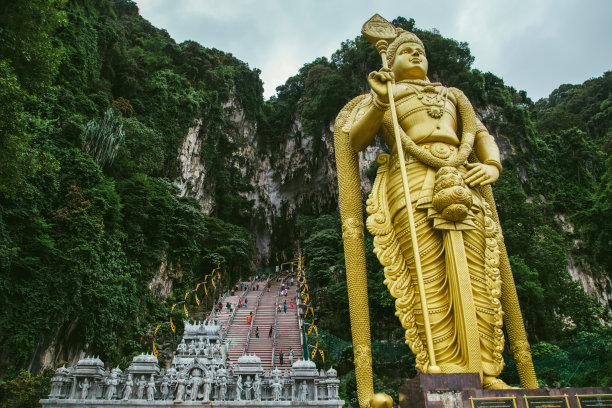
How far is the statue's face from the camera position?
5.08m

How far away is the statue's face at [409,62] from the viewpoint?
508 cm

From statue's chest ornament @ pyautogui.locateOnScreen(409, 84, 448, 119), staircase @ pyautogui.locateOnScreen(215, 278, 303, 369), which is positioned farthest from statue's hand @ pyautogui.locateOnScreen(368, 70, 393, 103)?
staircase @ pyautogui.locateOnScreen(215, 278, 303, 369)

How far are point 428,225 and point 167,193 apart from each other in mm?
14825

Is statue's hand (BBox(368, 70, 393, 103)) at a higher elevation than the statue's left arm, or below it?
higher

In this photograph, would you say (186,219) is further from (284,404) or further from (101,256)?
(284,404)

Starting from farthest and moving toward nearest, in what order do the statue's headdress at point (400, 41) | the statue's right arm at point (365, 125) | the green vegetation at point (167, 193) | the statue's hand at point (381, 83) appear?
the green vegetation at point (167, 193), the statue's headdress at point (400, 41), the statue's right arm at point (365, 125), the statue's hand at point (381, 83)

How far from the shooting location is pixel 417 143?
4.58m

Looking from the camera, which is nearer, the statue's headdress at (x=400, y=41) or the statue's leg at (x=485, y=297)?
the statue's leg at (x=485, y=297)

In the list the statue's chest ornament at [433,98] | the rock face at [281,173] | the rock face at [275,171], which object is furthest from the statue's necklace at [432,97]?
the rock face at [281,173]

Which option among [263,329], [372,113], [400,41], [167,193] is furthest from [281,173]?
[372,113]

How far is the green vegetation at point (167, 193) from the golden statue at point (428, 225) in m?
4.08

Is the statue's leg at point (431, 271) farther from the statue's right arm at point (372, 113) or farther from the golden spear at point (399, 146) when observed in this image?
the statue's right arm at point (372, 113)

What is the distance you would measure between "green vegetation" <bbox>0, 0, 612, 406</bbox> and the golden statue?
4083mm

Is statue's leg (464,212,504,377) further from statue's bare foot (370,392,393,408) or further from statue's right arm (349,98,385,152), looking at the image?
statue's right arm (349,98,385,152)
